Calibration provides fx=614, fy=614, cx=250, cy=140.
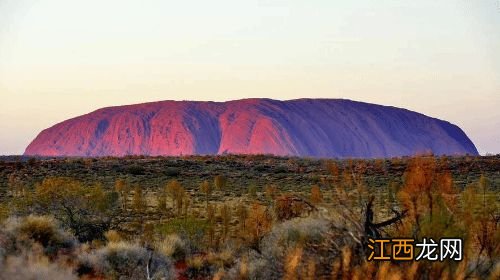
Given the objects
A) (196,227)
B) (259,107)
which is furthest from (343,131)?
(196,227)

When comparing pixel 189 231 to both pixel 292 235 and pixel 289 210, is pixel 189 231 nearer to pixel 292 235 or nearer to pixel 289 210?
pixel 289 210

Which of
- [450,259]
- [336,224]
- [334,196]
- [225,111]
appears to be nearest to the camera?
[450,259]

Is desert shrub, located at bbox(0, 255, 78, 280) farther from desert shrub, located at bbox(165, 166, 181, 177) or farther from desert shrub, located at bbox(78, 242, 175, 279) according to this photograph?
desert shrub, located at bbox(165, 166, 181, 177)

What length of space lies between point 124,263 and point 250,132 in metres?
159

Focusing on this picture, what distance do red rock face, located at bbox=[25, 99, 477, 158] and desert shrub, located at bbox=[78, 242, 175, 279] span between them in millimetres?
149507

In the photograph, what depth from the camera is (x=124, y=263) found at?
12.0m

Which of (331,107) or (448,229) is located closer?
(448,229)

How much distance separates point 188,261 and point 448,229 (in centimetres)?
754

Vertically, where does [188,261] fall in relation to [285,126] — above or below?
below

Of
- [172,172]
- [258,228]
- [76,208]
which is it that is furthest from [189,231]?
[172,172]

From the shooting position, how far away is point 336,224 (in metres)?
7.36

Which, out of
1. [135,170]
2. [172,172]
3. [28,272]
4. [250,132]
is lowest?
[28,272]

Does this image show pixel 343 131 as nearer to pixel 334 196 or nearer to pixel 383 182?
pixel 383 182

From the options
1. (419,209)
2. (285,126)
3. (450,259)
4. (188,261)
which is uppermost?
(285,126)
